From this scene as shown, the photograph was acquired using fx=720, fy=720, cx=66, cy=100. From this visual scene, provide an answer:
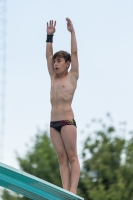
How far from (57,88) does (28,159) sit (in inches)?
1027

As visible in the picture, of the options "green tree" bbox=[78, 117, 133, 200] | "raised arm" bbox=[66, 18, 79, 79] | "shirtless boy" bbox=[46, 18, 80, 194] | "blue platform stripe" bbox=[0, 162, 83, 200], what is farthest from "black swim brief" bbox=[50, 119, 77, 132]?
"green tree" bbox=[78, 117, 133, 200]

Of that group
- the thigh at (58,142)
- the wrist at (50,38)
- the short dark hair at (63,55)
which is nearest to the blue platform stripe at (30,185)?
the thigh at (58,142)

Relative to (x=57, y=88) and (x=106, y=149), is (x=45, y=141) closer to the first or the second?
(x=106, y=149)

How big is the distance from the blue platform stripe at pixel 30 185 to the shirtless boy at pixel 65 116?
0.70m

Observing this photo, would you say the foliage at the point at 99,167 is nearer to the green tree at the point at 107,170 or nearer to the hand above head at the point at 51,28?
the green tree at the point at 107,170

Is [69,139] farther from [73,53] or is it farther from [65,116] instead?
[73,53]

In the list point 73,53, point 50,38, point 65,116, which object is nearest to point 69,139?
point 65,116

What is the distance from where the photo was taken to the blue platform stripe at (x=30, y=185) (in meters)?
7.59

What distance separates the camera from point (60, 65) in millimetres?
9070

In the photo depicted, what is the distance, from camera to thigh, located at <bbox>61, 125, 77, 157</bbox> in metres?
8.84

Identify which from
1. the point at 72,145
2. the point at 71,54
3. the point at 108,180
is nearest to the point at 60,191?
the point at 72,145

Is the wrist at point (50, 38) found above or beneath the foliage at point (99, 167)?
above

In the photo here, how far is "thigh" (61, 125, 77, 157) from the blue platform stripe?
2.90 feet

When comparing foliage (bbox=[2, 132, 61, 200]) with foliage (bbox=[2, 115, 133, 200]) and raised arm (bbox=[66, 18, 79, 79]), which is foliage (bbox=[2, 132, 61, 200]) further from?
raised arm (bbox=[66, 18, 79, 79])
